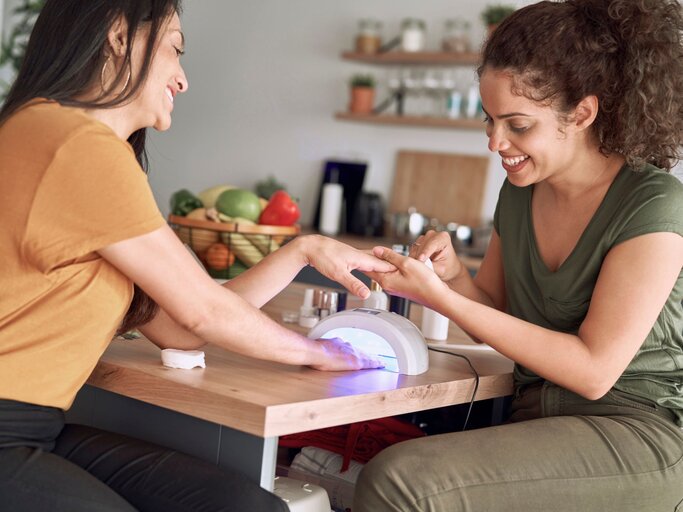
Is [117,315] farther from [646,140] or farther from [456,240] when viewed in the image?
[456,240]

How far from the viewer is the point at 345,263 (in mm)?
1797

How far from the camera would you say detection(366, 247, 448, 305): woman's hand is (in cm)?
172

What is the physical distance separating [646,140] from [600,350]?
0.41 meters

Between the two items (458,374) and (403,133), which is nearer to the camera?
(458,374)

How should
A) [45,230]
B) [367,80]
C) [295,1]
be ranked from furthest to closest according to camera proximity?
1. [295,1]
2. [367,80]
3. [45,230]

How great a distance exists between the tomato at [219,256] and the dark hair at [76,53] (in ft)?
3.16

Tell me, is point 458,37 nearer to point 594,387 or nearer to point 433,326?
point 433,326

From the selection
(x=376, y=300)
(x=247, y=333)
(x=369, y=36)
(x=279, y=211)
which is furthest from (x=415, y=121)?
(x=247, y=333)

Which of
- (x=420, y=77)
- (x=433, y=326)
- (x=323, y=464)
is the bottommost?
(x=323, y=464)

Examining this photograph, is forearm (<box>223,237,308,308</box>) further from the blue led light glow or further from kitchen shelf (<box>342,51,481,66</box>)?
kitchen shelf (<box>342,51,481,66</box>)

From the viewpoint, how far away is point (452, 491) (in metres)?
1.52

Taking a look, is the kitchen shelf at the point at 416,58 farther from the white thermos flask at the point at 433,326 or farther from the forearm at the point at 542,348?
the forearm at the point at 542,348

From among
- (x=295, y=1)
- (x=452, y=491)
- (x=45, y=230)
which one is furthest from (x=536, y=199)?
(x=295, y=1)

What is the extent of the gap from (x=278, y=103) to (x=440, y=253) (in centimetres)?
406
